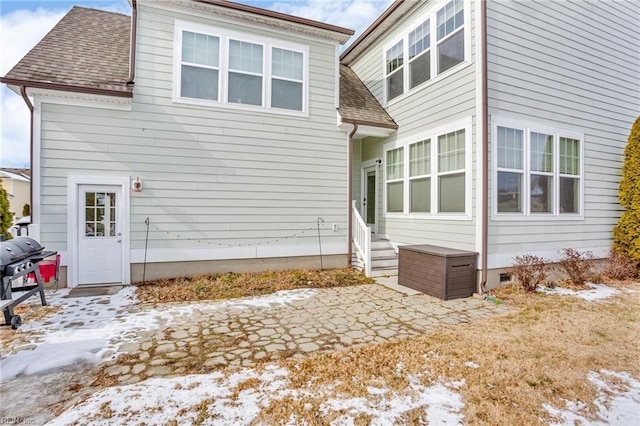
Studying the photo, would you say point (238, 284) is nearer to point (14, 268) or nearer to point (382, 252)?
point (14, 268)

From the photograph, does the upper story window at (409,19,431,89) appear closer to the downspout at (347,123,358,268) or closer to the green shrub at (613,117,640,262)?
the downspout at (347,123,358,268)

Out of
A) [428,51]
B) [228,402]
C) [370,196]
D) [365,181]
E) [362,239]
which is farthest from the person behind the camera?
[365,181]

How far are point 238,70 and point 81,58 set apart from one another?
123 inches

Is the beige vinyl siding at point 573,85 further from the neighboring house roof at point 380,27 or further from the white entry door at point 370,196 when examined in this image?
the white entry door at point 370,196

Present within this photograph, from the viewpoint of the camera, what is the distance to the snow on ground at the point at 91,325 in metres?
3.15

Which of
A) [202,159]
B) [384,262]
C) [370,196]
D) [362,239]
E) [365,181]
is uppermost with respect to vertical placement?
[202,159]

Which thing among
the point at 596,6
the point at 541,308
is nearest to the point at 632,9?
the point at 596,6

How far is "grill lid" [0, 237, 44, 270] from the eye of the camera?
3972 mm

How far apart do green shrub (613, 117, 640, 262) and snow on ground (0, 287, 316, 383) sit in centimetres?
750

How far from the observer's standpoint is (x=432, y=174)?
684 cm

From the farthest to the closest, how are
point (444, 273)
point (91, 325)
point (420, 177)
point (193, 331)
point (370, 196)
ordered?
1. point (370, 196)
2. point (420, 177)
3. point (444, 273)
4. point (91, 325)
5. point (193, 331)

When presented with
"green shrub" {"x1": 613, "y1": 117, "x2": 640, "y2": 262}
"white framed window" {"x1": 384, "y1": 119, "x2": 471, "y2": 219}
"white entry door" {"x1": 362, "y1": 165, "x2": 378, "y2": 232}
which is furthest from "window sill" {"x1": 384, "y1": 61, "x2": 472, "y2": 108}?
"green shrub" {"x1": 613, "y1": 117, "x2": 640, "y2": 262}

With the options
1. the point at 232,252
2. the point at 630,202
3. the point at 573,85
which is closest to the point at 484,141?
the point at 573,85

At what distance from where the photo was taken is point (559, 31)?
6648mm
